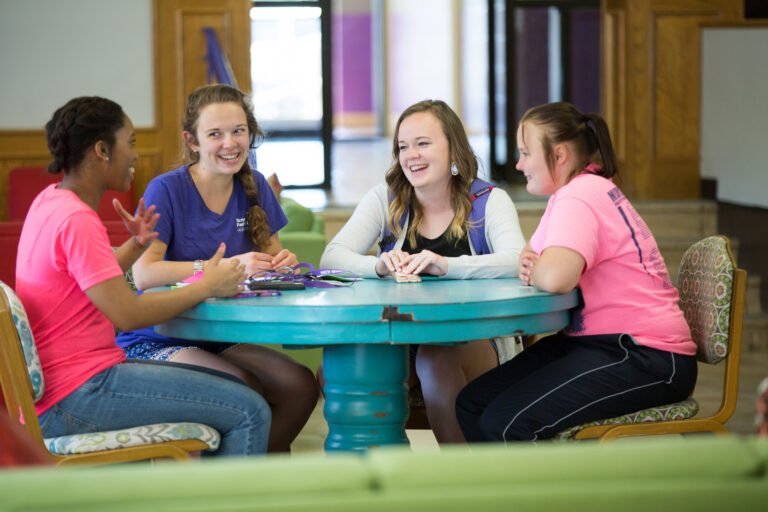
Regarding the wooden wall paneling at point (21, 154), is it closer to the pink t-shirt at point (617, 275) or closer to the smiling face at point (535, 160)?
the smiling face at point (535, 160)

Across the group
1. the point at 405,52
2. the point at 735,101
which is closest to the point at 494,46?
the point at 735,101

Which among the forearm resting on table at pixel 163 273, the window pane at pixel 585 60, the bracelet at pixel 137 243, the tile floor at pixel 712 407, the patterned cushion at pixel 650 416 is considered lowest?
the tile floor at pixel 712 407

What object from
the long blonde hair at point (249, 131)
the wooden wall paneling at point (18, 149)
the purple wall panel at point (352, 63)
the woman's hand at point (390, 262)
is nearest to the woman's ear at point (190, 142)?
the long blonde hair at point (249, 131)

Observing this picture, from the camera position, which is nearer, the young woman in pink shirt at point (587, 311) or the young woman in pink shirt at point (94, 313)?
the young woman in pink shirt at point (94, 313)

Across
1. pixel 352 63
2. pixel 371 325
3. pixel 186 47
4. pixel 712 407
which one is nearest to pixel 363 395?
pixel 371 325

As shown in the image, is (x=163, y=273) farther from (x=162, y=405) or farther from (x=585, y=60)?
(x=585, y=60)

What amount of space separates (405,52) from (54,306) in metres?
14.9

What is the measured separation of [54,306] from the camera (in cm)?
254

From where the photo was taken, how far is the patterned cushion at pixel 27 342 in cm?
242

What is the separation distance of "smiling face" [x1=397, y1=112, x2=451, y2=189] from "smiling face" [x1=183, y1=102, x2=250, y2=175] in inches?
18.5

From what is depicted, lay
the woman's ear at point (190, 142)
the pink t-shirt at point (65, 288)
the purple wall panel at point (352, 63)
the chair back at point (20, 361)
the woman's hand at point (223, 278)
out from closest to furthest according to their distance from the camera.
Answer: the chair back at point (20, 361), the pink t-shirt at point (65, 288), the woman's hand at point (223, 278), the woman's ear at point (190, 142), the purple wall panel at point (352, 63)

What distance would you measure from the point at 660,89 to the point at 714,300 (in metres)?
5.42

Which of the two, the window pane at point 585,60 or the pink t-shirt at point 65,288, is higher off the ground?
the window pane at point 585,60

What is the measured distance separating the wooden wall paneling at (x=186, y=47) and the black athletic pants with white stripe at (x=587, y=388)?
534 centimetres
